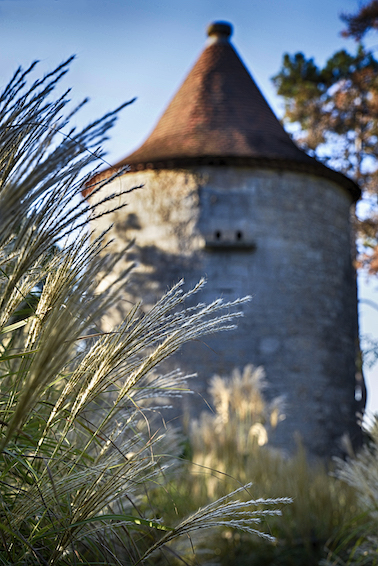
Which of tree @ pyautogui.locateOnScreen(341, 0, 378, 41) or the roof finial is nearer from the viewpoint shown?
the roof finial

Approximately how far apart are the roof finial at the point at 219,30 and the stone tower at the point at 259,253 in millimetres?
2439

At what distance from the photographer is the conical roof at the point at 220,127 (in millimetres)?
9922

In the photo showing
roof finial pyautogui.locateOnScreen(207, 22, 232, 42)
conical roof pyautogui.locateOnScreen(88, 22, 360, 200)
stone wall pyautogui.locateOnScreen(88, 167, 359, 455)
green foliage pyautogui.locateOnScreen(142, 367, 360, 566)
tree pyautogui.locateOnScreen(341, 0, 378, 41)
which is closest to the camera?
green foliage pyautogui.locateOnScreen(142, 367, 360, 566)

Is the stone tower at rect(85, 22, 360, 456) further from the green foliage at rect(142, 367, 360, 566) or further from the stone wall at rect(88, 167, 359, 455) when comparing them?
the green foliage at rect(142, 367, 360, 566)

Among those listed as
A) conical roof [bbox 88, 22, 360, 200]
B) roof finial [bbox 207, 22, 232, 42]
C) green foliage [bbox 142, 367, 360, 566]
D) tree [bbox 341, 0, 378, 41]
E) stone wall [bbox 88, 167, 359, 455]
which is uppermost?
tree [bbox 341, 0, 378, 41]

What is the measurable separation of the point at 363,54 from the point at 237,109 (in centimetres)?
544

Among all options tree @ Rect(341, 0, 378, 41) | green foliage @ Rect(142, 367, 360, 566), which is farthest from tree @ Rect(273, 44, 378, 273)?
green foliage @ Rect(142, 367, 360, 566)

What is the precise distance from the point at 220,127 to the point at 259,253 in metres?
2.38

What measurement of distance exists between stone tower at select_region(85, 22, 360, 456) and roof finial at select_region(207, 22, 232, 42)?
2439 mm

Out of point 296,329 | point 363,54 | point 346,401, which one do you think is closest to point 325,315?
point 296,329

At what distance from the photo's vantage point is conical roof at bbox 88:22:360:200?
9922 millimetres

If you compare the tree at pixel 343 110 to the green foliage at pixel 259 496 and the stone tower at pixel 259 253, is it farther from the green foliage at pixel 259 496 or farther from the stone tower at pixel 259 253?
the green foliage at pixel 259 496

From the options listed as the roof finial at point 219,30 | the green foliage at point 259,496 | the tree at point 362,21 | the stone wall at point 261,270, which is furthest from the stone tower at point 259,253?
the tree at point 362,21

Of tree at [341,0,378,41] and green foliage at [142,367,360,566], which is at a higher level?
tree at [341,0,378,41]
